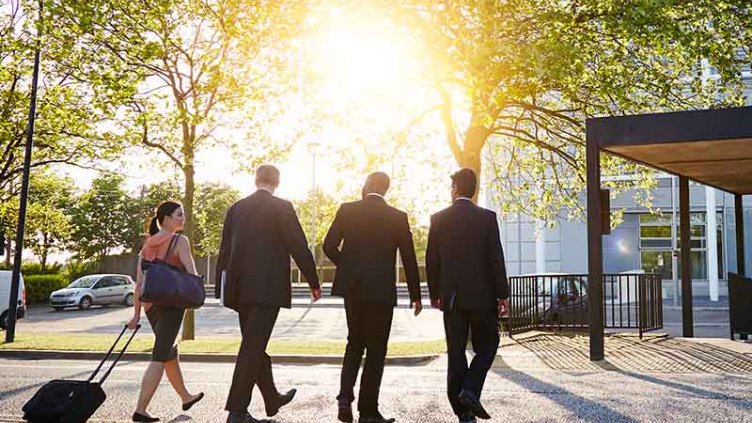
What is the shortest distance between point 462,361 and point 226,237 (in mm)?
2127

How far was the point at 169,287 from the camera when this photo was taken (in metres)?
5.65

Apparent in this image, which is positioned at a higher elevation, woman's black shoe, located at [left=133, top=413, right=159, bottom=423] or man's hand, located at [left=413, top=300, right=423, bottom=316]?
man's hand, located at [left=413, top=300, right=423, bottom=316]

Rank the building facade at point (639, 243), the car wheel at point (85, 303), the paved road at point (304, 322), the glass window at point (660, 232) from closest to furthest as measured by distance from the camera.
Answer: the paved road at point (304, 322) < the car wheel at point (85, 303) < the building facade at point (639, 243) < the glass window at point (660, 232)

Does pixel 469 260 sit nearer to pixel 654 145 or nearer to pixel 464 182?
pixel 464 182

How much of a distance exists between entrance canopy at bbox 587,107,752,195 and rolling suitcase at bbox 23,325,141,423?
24.1ft

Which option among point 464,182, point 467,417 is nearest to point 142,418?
point 467,417

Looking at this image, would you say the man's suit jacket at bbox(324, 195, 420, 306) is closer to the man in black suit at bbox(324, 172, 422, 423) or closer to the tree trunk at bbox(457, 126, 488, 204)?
the man in black suit at bbox(324, 172, 422, 423)

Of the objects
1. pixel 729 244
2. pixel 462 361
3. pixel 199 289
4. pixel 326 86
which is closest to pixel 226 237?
pixel 199 289

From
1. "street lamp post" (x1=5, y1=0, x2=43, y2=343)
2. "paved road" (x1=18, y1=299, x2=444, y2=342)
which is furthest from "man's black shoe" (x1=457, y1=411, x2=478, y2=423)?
"street lamp post" (x1=5, y1=0, x2=43, y2=343)

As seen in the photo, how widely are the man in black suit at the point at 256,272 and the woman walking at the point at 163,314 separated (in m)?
0.41

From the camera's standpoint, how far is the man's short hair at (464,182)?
593 centimetres

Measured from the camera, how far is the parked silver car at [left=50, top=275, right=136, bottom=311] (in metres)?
29.1

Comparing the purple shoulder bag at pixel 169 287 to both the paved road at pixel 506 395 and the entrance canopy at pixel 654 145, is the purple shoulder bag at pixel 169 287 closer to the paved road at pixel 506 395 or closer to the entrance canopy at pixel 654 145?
the paved road at pixel 506 395

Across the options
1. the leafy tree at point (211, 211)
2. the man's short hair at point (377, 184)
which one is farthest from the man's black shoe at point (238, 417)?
the leafy tree at point (211, 211)
